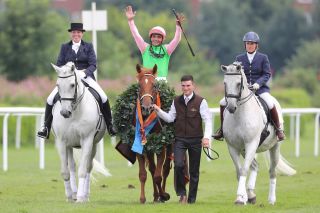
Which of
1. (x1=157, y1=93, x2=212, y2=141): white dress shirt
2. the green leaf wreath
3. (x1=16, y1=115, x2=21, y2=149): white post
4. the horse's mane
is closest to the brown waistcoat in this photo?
(x1=157, y1=93, x2=212, y2=141): white dress shirt

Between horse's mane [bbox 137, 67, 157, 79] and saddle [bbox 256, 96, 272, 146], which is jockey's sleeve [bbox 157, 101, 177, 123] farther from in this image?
saddle [bbox 256, 96, 272, 146]

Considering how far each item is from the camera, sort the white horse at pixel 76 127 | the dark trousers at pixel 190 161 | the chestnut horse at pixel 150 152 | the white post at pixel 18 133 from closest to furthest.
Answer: the chestnut horse at pixel 150 152, the white horse at pixel 76 127, the dark trousers at pixel 190 161, the white post at pixel 18 133

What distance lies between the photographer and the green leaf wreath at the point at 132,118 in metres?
15.1

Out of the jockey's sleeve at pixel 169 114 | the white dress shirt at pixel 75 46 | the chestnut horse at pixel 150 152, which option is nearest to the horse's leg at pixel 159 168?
the chestnut horse at pixel 150 152

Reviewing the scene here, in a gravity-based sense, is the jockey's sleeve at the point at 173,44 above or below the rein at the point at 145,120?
above

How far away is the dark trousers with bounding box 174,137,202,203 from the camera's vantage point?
15078 mm

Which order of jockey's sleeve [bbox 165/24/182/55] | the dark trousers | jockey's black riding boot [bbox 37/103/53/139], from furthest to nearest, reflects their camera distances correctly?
jockey's sleeve [bbox 165/24/182/55] → jockey's black riding boot [bbox 37/103/53/139] → the dark trousers

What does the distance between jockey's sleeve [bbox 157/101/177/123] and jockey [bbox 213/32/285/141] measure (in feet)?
3.04

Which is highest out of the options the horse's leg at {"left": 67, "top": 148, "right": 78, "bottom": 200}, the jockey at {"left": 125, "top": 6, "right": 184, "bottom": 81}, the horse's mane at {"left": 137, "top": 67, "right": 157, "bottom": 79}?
the jockey at {"left": 125, "top": 6, "right": 184, "bottom": 81}

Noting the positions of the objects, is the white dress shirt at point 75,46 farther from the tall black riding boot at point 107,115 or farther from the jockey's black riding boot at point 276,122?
the jockey's black riding boot at point 276,122

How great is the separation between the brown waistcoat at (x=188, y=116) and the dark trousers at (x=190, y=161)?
3.9 inches

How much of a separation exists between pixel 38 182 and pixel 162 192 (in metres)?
4.44

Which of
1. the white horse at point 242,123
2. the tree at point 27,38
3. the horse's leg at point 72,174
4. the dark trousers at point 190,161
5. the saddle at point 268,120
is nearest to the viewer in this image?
the white horse at point 242,123

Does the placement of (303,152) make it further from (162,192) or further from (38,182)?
(162,192)
